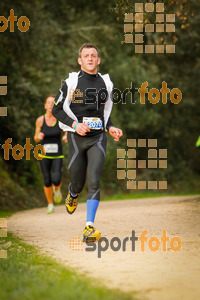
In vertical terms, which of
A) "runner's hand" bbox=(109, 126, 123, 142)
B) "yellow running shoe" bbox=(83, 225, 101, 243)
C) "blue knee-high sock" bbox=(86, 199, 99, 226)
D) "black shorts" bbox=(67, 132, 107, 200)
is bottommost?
"yellow running shoe" bbox=(83, 225, 101, 243)

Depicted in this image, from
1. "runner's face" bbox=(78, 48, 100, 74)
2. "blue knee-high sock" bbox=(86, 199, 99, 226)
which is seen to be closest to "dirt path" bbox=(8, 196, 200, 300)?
"blue knee-high sock" bbox=(86, 199, 99, 226)

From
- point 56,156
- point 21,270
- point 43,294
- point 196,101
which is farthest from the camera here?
point 196,101

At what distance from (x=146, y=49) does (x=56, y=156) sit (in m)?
12.9

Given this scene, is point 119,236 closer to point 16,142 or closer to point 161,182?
point 16,142

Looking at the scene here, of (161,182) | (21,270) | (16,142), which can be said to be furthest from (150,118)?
(21,270)

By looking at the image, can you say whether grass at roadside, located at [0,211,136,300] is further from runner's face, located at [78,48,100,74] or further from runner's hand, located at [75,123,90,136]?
runner's face, located at [78,48,100,74]

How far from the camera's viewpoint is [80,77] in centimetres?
787

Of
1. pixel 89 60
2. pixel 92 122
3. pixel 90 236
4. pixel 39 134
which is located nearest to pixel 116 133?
pixel 92 122

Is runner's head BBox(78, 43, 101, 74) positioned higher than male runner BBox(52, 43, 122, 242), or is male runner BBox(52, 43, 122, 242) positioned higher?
runner's head BBox(78, 43, 101, 74)

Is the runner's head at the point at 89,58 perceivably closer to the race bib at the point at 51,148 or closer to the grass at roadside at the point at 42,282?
the grass at roadside at the point at 42,282

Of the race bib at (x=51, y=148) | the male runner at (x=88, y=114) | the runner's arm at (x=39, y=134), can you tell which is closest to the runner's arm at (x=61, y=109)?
the male runner at (x=88, y=114)

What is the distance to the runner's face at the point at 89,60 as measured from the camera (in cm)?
784

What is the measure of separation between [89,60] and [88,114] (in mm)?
733

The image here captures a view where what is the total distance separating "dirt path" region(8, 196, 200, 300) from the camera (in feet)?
16.2
